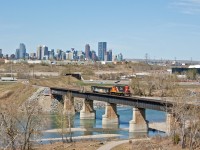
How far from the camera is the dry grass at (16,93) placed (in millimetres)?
132550

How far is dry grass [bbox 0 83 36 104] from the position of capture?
13255cm

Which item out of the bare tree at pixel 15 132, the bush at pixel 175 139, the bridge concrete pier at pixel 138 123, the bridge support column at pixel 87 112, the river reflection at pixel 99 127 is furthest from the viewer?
the bridge support column at pixel 87 112

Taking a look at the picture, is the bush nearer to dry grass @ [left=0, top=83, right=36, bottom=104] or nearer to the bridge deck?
the bridge deck

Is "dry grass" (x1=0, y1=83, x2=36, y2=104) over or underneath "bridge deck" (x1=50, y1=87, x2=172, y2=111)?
underneath

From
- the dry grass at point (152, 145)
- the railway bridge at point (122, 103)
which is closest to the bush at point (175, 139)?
the dry grass at point (152, 145)

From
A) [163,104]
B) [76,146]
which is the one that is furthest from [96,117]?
[76,146]

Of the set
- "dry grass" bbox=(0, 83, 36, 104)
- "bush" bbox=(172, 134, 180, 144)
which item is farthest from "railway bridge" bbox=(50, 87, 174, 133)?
"dry grass" bbox=(0, 83, 36, 104)

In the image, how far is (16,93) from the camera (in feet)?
460

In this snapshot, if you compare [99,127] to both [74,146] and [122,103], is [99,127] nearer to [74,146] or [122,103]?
[122,103]

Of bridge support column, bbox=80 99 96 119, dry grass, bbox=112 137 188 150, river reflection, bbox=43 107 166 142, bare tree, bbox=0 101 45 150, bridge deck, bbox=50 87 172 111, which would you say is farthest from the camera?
bridge support column, bbox=80 99 96 119

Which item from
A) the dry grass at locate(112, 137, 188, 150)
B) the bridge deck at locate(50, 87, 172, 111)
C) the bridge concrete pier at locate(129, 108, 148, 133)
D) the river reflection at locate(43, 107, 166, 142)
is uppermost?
the bridge deck at locate(50, 87, 172, 111)

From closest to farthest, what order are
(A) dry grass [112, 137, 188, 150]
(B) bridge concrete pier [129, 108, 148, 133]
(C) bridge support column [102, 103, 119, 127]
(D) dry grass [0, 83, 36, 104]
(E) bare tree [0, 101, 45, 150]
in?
(E) bare tree [0, 101, 45, 150]
(A) dry grass [112, 137, 188, 150]
(B) bridge concrete pier [129, 108, 148, 133]
(C) bridge support column [102, 103, 119, 127]
(D) dry grass [0, 83, 36, 104]

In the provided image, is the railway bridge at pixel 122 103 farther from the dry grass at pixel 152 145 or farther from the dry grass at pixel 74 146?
the dry grass at pixel 74 146

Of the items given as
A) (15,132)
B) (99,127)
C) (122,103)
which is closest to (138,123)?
(99,127)
